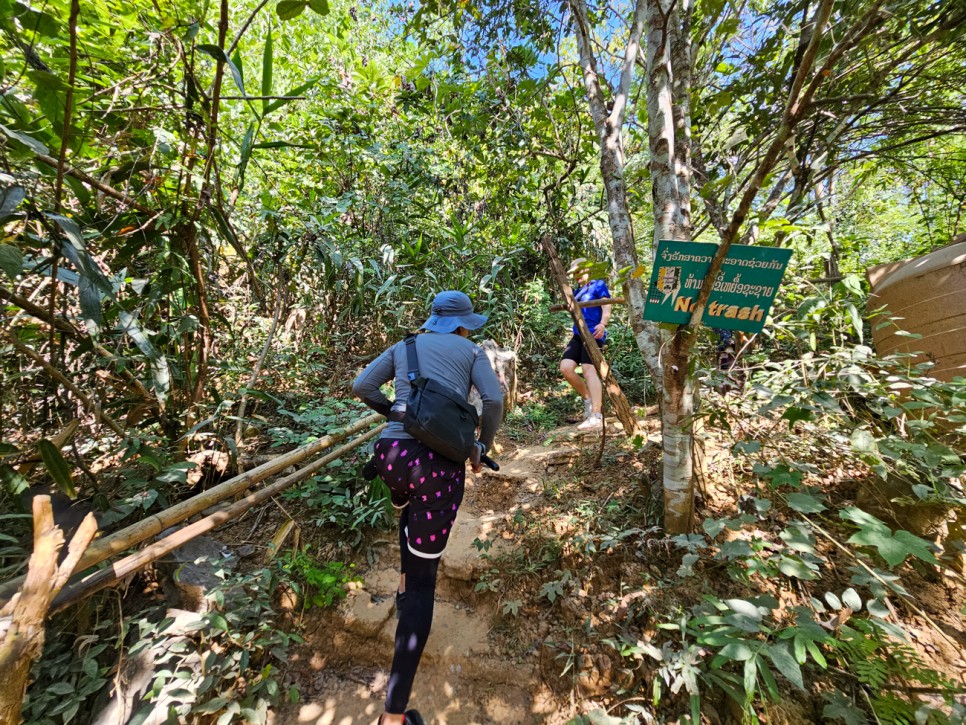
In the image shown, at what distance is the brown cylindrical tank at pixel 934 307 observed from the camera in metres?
1.90

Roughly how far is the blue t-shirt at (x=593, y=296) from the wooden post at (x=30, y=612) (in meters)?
3.43

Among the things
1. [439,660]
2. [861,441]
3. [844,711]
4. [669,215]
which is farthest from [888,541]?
[439,660]

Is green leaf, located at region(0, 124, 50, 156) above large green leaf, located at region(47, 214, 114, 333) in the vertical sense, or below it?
above

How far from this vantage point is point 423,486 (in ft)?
6.32

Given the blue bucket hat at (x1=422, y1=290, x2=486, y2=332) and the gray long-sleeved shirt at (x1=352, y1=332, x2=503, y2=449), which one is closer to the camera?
the gray long-sleeved shirt at (x1=352, y1=332, x2=503, y2=449)

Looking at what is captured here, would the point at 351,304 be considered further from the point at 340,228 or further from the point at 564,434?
the point at 564,434

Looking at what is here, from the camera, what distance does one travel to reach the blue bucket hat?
2.31 metres

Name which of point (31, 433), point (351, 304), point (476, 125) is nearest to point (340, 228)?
point (351, 304)

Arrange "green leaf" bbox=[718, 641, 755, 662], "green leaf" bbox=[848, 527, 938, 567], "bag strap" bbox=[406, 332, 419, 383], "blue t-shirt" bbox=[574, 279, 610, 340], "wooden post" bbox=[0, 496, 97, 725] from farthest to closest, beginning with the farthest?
"blue t-shirt" bbox=[574, 279, 610, 340], "bag strap" bbox=[406, 332, 419, 383], "green leaf" bbox=[718, 641, 755, 662], "green leaf" bbox=[848, 527, 938, 567], "wooden post" bbox=[0, 496, 97, 725]

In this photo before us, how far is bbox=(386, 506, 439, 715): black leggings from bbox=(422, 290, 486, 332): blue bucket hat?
3.59ft

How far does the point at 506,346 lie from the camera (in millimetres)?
5316

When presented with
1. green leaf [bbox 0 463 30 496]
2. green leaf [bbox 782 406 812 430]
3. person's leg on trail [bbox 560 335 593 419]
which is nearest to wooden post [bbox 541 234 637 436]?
person's leg on trail [bbox 560 335 593 419]

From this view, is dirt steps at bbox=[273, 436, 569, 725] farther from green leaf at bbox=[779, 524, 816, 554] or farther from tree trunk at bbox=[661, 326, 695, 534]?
green leaf at bbox=[779, 524, 816, 554]

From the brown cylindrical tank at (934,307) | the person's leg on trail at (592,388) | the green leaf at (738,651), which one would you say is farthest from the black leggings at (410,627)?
the brown cylindrical tank at (934,307)
